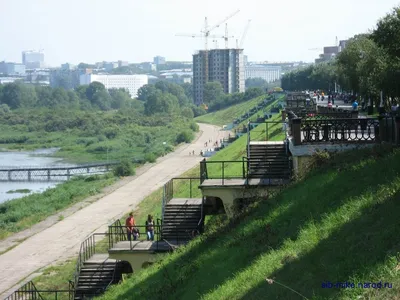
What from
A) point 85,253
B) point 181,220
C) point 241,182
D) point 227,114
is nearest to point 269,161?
point 241,182

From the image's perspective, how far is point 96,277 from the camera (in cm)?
2262

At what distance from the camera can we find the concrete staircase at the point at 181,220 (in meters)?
22.2

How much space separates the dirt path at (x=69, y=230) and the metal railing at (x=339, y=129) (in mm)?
13789

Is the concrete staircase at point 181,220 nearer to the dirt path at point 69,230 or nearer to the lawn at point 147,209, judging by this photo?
the lawn at point 147,209

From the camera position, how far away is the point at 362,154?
18547mm

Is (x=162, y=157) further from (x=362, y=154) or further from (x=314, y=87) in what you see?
(x=362, y=154)

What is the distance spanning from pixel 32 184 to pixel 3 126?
82.9 meters

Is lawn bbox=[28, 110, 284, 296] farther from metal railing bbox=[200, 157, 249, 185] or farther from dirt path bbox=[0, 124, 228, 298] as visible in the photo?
dirt path bbox=[0, 124, 228, 298]

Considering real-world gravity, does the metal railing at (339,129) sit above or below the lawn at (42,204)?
above

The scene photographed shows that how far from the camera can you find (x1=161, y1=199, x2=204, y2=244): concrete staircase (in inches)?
874

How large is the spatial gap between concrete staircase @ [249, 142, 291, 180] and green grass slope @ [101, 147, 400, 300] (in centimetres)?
384

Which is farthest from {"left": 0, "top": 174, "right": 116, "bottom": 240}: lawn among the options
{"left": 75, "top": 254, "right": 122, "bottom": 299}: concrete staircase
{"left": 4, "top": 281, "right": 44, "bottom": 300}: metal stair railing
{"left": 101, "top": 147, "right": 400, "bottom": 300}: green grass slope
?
{"left": 101, "top": 147, "right": 400, "bottom": 300}: green grass slope

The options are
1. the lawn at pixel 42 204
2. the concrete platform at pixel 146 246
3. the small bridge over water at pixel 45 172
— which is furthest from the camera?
the small bridge over water at pixel 45 172

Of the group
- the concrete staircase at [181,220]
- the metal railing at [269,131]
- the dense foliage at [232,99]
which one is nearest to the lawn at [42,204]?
the metal railing at [269,131]
